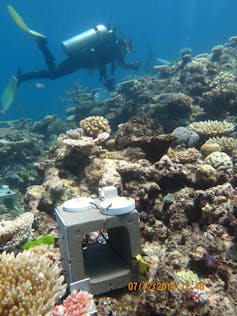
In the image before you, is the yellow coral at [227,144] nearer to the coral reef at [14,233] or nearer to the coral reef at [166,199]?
the coral reef at [166,199]

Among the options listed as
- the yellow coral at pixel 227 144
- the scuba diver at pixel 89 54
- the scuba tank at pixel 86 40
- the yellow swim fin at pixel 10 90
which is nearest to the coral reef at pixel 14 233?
the yellow coral at pixel 227 144

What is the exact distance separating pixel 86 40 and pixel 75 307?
1613cm

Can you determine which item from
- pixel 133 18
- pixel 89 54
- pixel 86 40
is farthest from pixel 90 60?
pixel 133 18

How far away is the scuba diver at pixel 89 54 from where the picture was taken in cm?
1653

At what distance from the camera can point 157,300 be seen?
9.19ft

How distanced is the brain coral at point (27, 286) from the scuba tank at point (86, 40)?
1543cm

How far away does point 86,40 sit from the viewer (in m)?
16.9

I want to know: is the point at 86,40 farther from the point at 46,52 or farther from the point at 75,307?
the point at 75,307

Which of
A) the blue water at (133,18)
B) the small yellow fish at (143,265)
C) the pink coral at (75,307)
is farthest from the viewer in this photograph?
the blue water at (133,18)

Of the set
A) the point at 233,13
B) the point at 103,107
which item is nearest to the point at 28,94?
the point at 233,13

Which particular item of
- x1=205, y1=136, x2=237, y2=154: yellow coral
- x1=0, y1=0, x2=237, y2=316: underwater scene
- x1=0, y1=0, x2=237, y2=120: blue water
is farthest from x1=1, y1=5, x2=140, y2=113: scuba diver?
x1=0, y1=0, x2=237, y2=120: blue water

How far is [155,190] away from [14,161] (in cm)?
929

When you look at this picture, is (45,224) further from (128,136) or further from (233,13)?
(233,13)

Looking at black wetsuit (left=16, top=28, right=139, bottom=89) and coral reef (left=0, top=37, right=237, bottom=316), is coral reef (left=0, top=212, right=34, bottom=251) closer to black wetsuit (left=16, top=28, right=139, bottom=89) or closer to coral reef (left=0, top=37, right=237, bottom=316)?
coral reef (left=0, top=37, right=237, bottom=316)
